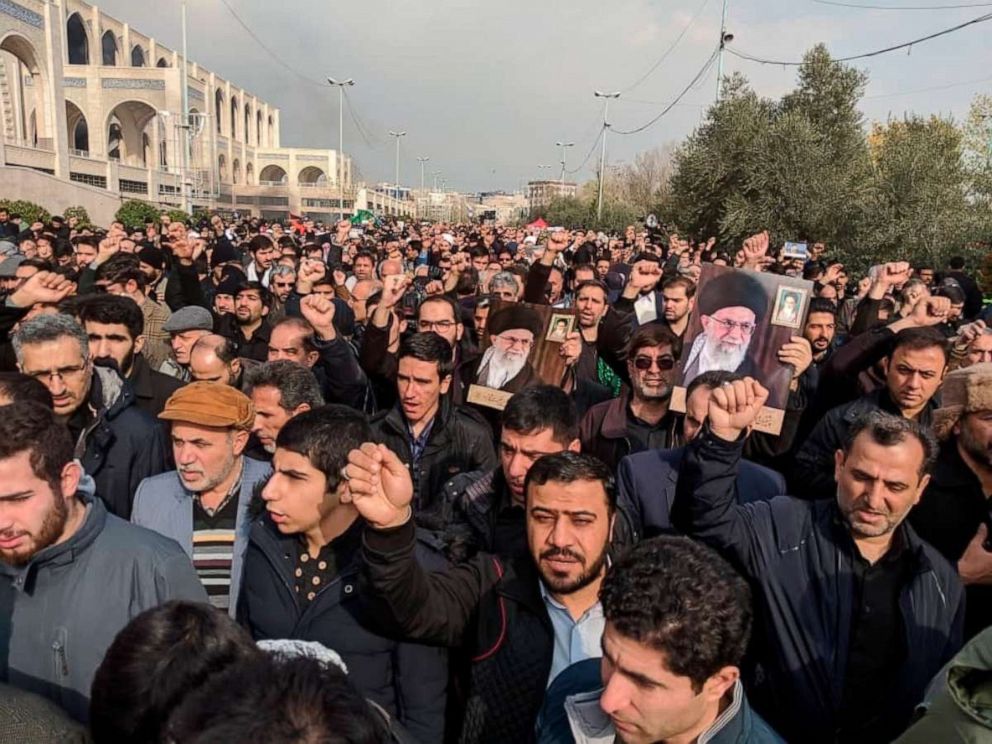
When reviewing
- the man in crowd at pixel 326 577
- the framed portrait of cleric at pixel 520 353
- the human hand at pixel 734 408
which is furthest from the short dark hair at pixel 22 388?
the human hand at pixel 734 408

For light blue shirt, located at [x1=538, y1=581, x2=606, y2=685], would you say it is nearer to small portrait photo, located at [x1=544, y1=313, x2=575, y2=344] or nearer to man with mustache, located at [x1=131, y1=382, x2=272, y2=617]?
man with mustache, located at [x1=131, y1=382, x2=272, y2=617]

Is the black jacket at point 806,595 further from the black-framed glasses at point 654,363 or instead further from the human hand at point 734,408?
the black-framed glasses at point 654,363

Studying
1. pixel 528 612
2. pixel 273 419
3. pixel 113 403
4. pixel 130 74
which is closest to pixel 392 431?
pixel 273 419

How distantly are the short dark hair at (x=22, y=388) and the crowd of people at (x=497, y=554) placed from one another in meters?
0.02

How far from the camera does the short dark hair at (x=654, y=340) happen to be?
4.09 meters

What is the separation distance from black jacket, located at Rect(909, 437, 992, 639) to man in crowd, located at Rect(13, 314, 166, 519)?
3.38m

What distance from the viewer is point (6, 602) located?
225cm

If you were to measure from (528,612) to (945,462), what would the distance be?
196 centimetres

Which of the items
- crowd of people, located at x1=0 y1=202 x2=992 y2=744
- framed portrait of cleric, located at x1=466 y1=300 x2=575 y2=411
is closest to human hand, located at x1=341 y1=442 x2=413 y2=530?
crowd of people, located at x1=0 y1=202 x2=992 y2=744

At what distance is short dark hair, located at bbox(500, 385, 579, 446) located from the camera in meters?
3.13

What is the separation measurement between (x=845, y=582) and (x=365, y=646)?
153 cm

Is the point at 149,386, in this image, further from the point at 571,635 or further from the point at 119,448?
the point at 571,635

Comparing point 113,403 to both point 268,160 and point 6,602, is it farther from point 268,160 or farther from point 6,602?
point 268,160

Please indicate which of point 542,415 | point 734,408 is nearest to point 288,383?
point 542,415
